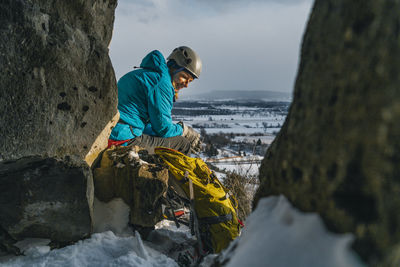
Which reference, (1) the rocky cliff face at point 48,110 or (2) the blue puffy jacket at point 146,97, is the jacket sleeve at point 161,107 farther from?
(1) the rocky cliff face at point 48,110

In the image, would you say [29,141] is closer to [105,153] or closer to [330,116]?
[105,153]

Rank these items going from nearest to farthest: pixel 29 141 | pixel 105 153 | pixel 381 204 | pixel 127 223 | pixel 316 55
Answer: pixel 381 204
pixel 316 55
pixel 29 141
pixel 127 223
pixel 105 153

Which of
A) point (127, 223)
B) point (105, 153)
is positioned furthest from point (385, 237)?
point (105, 153)

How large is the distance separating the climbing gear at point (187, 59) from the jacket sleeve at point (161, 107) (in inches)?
28.4

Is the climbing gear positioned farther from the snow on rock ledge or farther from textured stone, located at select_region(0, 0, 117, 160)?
the snow on rock ledge

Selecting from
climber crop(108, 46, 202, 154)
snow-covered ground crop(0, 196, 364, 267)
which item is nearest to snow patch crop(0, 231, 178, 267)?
snow-covered ground crop(0, 196, 364, 267)

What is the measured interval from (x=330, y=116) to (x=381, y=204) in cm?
29

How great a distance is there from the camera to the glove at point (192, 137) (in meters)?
3.75

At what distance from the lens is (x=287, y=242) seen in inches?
33.0

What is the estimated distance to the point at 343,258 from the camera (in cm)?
72

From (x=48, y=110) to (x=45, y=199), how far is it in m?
0.73

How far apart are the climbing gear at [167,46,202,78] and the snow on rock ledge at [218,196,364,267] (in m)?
3.03

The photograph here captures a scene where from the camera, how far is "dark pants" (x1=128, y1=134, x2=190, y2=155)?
3.31 m

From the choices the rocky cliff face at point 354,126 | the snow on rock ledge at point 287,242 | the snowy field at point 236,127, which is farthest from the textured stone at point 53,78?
the snowy field at point 236,127
